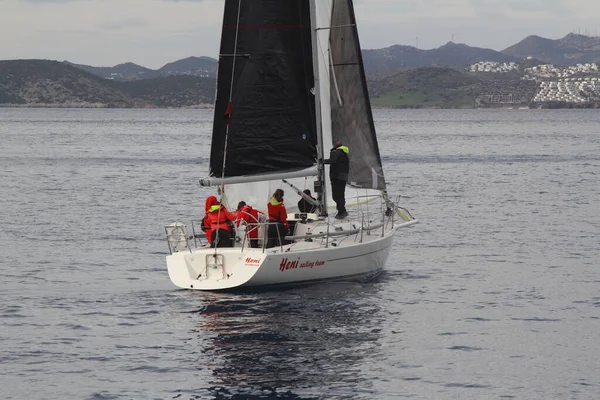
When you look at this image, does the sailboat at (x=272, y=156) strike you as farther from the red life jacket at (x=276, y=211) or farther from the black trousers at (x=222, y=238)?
the red life jacket at (x=276, y=211)

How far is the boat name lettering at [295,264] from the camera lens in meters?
25.8

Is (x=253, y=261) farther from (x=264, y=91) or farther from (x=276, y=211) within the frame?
(x=264, y=91)

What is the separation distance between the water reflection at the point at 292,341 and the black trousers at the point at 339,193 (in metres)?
2.09

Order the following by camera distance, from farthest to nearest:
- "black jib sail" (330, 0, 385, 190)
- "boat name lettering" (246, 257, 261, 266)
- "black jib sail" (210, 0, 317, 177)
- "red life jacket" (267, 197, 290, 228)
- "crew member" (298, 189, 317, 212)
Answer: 1. "black jib sail" (330, 0, 385, 190)
2. "crew member" (298, 189, 317, 212)
3. "black jib sail" (210, 0, 317, 177)
4. "red life jacket" (267, 197, 290, 228)
5. "boat name lettering" (246, 257, 261, 266)

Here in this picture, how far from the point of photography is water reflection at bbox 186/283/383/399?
19156 millimetres

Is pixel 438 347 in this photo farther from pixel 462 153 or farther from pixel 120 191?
pixel 462 153

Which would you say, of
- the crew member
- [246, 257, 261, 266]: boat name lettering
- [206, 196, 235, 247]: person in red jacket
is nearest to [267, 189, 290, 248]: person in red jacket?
[206, 196, 235, 247]: person in red jacket

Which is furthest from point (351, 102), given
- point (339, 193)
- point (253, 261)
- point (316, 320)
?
point (316, 320)

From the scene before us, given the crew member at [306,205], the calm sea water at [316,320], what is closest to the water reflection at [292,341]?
the calm sea water at [316,320]

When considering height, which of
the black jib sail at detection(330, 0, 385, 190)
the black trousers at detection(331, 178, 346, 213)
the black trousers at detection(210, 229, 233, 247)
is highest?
the black jib sail at detection(330, 0, 385, 190)

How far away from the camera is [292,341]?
22.4 m

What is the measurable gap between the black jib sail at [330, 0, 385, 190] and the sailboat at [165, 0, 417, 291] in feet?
2.00

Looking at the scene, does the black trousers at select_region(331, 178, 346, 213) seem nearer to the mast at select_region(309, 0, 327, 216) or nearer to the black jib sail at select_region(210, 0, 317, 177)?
the mast at select_region(309, 0, 327, 216)

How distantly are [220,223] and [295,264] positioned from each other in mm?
2038
